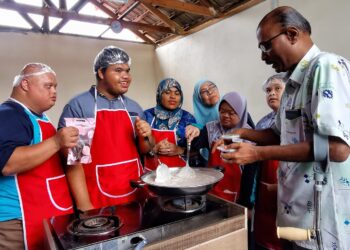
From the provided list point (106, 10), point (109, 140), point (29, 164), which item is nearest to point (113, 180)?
point (109, 140)

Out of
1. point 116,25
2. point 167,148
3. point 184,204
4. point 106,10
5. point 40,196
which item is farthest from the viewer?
point 106,10

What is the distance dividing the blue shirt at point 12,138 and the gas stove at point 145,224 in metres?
0.25

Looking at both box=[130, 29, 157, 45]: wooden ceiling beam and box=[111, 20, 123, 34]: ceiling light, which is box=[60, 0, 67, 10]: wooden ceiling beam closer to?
box=[111, 20, 123, 34]: ceiling light

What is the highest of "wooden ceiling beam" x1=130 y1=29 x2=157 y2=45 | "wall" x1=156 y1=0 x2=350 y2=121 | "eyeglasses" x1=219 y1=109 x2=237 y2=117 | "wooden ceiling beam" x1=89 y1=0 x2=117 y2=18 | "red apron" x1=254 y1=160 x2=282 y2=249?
"wooden ceiling beam" x1=89 y1=0 x2=117 y2=18

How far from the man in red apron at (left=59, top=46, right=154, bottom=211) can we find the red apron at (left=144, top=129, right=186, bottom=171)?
1.30ft

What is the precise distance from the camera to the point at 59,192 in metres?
1.15

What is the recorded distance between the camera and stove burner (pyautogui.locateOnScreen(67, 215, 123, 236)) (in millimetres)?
768

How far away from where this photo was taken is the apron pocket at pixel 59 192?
112 centimetres

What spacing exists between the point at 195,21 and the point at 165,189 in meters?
4.30

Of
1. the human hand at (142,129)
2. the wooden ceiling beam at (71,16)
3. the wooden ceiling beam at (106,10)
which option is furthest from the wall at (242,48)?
the human hand at (142,129)

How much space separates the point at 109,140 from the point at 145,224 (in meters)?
0.66

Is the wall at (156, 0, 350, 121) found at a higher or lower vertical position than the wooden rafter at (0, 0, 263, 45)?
lower

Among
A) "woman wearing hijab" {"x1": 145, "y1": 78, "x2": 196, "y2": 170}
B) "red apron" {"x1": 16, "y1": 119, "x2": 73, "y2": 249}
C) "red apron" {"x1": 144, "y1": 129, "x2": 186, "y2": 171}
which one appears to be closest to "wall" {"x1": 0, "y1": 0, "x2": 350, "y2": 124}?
"woman wearing hijab" {"x1": 145, "y1": 78, "x2": 196, "y2": 170}

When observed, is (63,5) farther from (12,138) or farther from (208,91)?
(12,138)
